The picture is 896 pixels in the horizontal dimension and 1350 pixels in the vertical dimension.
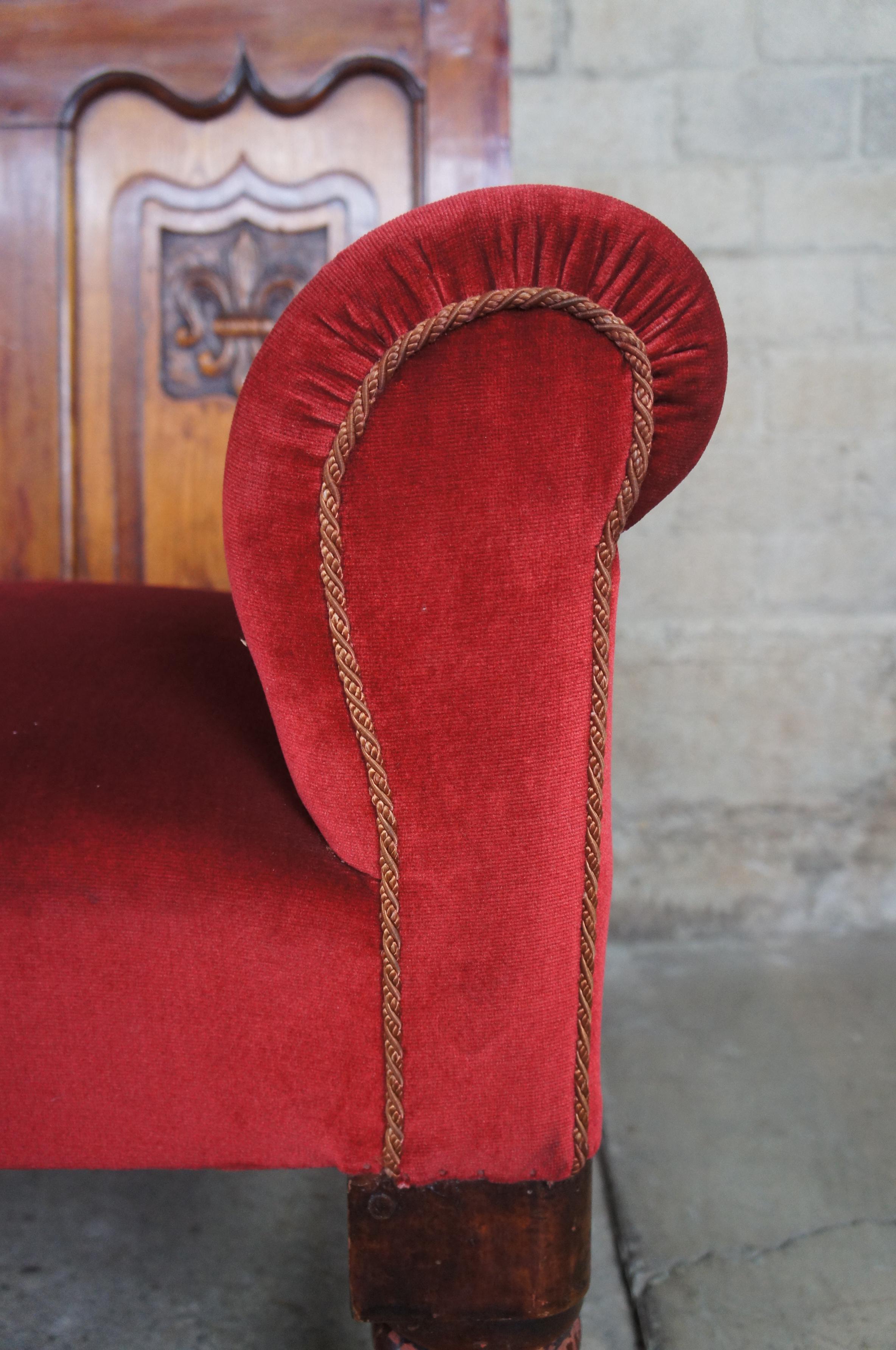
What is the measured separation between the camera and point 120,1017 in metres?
0.47

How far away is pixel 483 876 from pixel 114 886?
17cm

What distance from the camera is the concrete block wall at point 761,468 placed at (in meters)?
1.40

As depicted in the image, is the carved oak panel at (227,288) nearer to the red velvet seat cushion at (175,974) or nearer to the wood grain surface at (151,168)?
the wood grain surface at (151,168)

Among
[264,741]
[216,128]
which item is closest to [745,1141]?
[264,741]

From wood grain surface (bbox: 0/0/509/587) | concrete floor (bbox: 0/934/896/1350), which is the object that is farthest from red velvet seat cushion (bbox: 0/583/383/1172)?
wood grain surface (bbox: 0/0/509/587)

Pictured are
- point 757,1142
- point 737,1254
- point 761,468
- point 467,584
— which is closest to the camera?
point 467,584

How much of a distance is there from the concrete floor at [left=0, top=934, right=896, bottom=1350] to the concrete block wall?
37 centimetres

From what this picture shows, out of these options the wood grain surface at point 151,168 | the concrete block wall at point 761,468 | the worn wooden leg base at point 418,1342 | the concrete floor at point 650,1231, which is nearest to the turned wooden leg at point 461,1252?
the worn wooden leg base at point 418,1342

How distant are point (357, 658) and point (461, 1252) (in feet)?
1.00

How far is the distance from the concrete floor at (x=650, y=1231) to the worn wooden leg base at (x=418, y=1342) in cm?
24

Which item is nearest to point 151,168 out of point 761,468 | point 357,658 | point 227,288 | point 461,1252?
point 227,288

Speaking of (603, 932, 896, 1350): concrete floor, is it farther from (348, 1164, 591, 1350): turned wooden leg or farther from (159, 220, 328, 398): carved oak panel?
(159, 220, 328, 398): carved oak panel

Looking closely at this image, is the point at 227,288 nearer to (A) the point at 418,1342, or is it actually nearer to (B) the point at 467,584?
(B) the point at 467,584

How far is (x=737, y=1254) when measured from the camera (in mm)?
822
